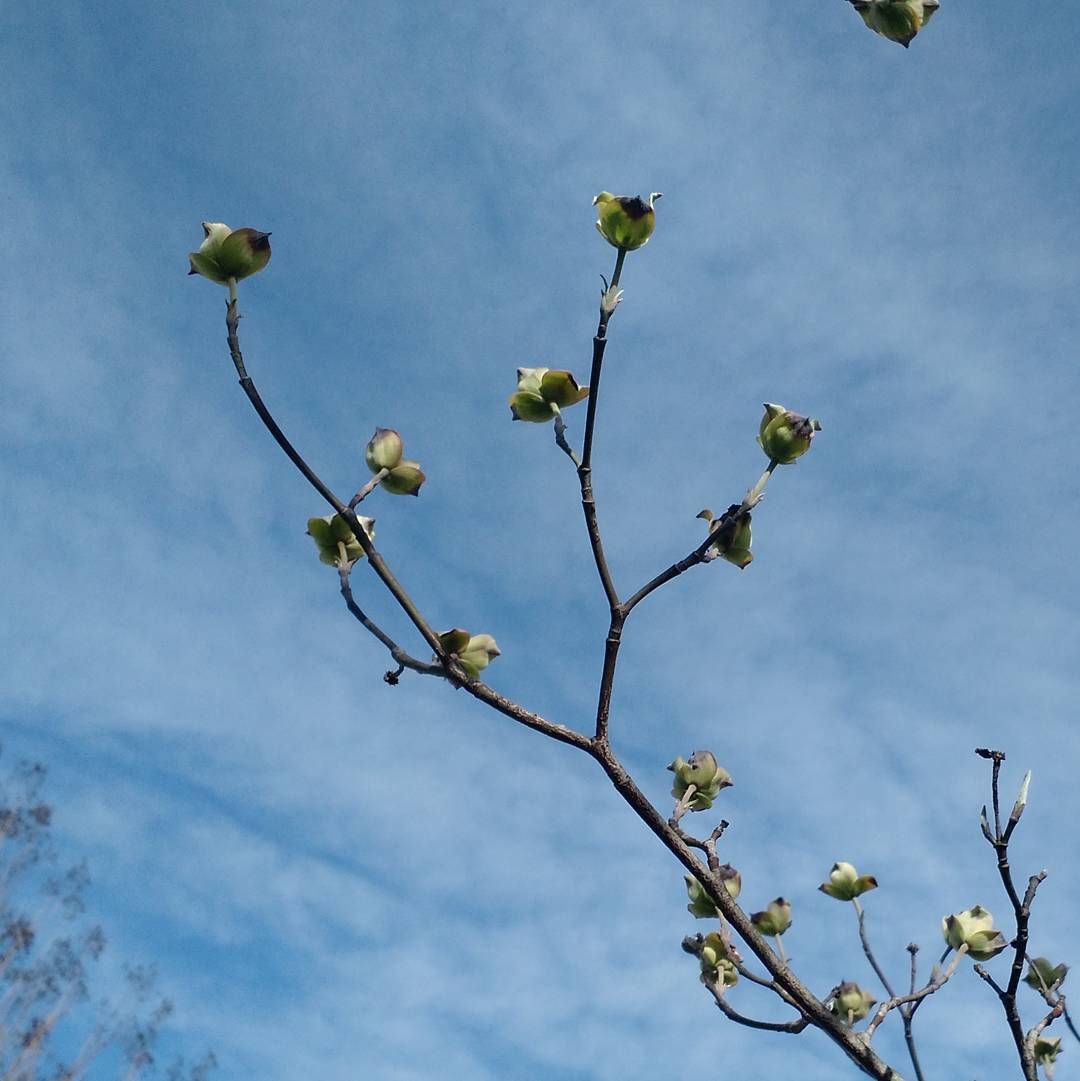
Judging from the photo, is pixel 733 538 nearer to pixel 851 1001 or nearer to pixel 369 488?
pixel 369 488

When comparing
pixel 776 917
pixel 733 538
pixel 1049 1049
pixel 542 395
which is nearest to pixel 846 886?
pixel 776 917

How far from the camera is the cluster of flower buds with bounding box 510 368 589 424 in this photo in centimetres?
Result: 139

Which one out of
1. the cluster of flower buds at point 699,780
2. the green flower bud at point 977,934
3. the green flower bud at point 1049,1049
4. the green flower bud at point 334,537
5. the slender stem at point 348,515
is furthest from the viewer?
the green flower bud at point 1049,1049

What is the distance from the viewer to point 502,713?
3.83 feet

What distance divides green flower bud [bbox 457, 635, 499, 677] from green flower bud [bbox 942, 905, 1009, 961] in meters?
1.26

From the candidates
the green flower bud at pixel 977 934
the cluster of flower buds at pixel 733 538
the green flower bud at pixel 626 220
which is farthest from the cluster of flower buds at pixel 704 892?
the green flower bud at pixel 626 220

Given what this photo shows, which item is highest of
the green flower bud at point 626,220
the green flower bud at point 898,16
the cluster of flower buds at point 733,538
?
the green flower bud at point 898,16

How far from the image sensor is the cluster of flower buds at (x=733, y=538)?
136 cm

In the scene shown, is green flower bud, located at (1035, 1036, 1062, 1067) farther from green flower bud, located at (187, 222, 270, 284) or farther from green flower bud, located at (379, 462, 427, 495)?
green flower bud, located at (187, 222, 270, 284)

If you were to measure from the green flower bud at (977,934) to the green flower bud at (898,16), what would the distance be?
160 centimetres

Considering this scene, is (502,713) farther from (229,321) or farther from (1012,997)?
(1012,997)

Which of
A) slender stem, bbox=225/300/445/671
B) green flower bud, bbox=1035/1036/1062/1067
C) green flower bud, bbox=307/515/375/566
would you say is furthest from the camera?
green flower bud, bbox=1035/1036/1062/1067

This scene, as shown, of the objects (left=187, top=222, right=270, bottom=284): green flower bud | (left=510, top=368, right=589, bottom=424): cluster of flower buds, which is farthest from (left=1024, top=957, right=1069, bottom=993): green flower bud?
(left=187, top=222, right=270, bottom=284): green flower bud

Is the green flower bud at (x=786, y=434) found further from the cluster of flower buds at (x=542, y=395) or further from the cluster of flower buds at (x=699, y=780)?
the cluster of flower buds at (x=699, y=780)
